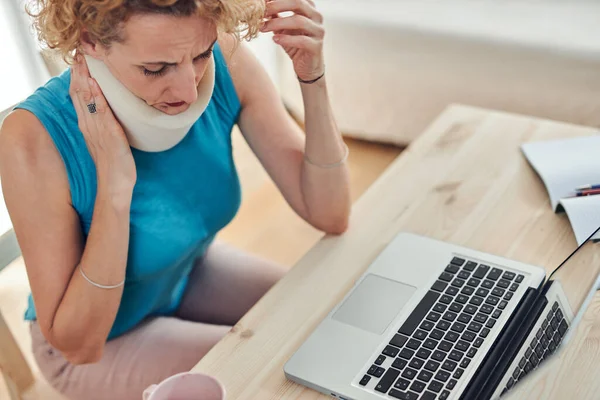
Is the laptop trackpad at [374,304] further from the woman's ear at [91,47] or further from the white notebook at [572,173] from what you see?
the woman's ear at [91,47]

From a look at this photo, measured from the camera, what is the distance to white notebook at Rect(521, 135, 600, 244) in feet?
3.51

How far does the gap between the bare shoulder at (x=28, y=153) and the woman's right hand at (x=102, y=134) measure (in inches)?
2.1

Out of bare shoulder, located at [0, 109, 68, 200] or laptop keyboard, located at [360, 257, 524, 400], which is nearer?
laptop keyboard, located at [360, 257, 524, 400]

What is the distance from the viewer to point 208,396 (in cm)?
74

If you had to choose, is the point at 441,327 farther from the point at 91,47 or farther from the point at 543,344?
the point at 91,47

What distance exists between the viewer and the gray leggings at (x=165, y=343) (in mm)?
1111

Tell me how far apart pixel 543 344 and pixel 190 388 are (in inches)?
15.1

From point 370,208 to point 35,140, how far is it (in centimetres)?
Answer: 54

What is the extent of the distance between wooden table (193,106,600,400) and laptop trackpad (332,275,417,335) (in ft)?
0.09

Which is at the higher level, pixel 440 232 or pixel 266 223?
pixel 440 232

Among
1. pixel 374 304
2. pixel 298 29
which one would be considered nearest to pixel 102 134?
pixel 298 29

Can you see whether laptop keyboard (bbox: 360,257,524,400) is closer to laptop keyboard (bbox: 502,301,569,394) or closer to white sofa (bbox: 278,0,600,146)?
laptop keyboard (bbox: 502,301,569,394)

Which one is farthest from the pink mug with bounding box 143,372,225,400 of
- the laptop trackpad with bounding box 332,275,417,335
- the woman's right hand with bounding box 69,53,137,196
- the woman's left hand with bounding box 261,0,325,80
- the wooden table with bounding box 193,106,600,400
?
the woman's left hand with bounding box 261,0,325,80

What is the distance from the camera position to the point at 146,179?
1.11 metres
